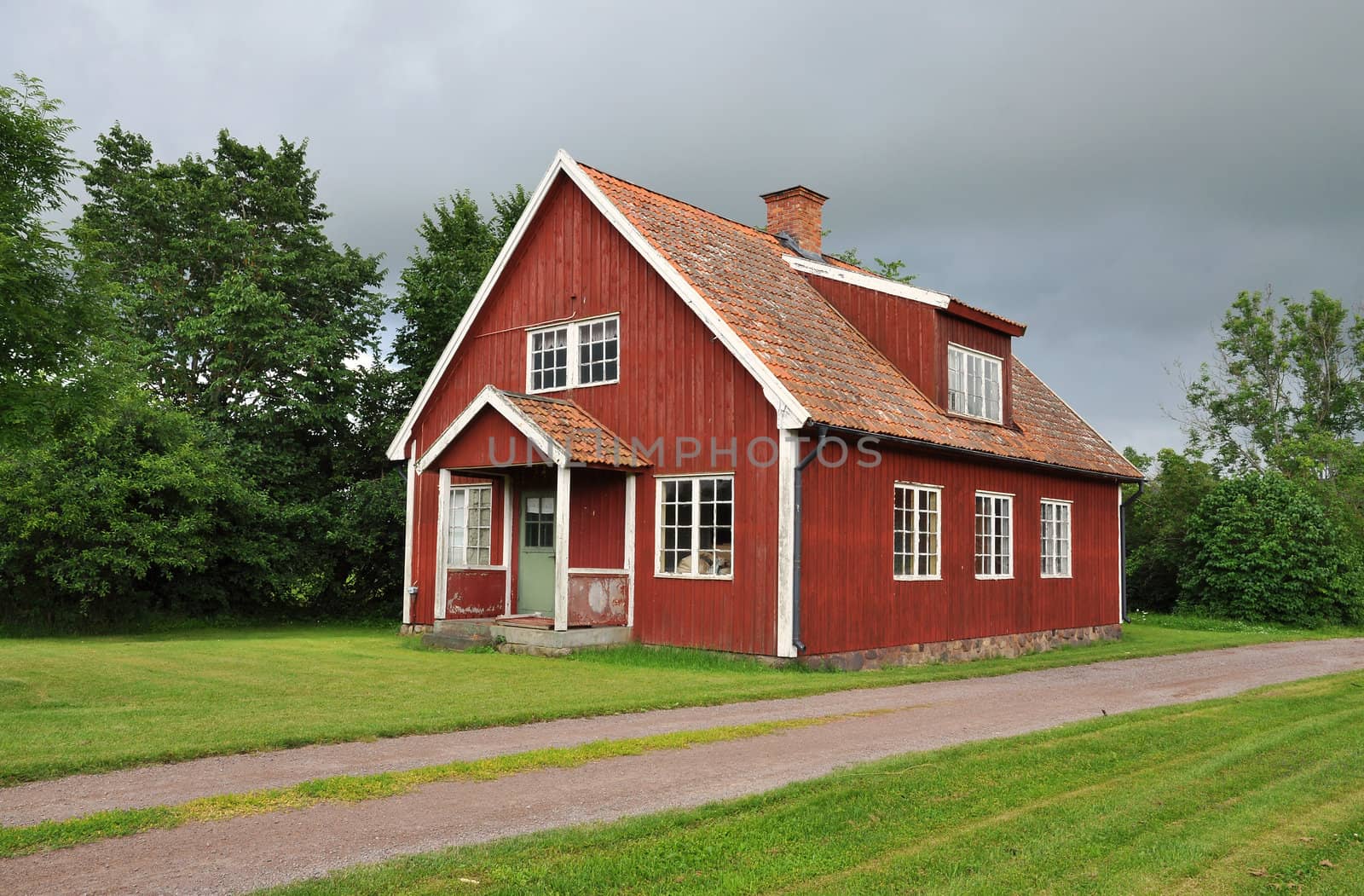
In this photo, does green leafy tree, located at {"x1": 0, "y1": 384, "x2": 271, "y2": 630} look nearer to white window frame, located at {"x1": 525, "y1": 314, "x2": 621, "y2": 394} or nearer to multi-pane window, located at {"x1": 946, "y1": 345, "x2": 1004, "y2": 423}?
white window frame, located at {"x1": 525, "y1": 314, "x2": 621, "y2": 394}

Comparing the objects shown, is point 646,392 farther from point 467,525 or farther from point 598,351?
point 467,525

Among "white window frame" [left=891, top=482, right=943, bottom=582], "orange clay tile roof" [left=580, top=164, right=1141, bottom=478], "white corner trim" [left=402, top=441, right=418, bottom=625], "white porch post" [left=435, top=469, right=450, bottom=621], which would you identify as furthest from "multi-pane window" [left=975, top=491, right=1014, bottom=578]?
"white corner trim" [left=402, top=441, right=418, bottom=625]

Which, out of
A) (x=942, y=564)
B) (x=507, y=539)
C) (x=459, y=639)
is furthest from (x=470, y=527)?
(x=942, y=564)

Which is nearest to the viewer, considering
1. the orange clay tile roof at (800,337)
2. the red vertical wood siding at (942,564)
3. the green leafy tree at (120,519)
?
the red vertical wood siding at (942,564)

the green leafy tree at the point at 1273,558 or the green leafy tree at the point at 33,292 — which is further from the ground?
the green leafy tree at the point at 33,292

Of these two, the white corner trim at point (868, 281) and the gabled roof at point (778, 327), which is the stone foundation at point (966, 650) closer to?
the gabled roof at point (778, 327)

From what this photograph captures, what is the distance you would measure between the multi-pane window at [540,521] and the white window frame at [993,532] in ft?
23.2

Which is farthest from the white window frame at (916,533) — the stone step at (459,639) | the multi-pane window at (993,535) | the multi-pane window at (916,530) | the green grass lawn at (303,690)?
the stone step at (459,639)

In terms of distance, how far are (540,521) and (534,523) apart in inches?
6.9

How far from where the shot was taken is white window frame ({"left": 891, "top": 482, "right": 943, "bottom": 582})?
54.6 ft

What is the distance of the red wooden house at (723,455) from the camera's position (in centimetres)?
1531

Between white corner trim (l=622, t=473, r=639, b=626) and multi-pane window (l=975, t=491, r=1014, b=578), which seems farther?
Answer: multi-pane window (l=975, t=491, r=1014, b=578)

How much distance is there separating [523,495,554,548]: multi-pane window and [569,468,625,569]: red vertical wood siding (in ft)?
2.65

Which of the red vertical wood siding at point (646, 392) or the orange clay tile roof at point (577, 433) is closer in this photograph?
the red vertical wood siding at point (646, 392)
